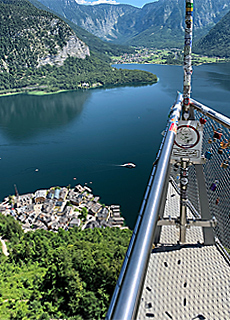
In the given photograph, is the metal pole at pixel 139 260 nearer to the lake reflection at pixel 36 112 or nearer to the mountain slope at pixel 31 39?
the lake reflection at pixel 36 112

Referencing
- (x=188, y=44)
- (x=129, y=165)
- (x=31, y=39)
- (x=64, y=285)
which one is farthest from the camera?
(x=31, y=39)

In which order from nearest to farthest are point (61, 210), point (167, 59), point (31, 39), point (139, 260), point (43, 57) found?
1. point (139, 260)
2. point (61, 210)
3. point (43, 57)
4. point (31, 39)
5. point (167, 59)

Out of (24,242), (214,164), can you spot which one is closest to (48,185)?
(24,242)

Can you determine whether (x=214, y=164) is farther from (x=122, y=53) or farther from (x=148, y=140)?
(x=122, y=53)

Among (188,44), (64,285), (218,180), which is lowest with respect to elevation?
(64,285)

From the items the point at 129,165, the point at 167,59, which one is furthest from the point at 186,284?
the point at 167,59

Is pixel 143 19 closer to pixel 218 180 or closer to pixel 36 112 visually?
pixel 36 112
